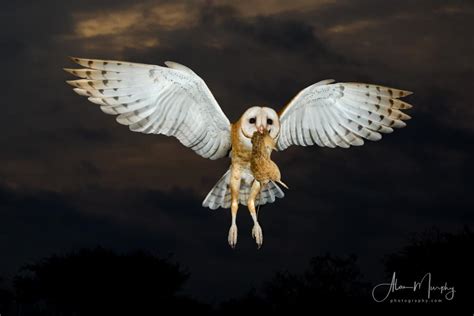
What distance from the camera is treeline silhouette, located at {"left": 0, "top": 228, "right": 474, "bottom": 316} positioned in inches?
1092

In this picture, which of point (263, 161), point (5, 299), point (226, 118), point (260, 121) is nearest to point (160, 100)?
point (226, 118)

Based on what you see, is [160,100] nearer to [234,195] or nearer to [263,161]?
[234,195]

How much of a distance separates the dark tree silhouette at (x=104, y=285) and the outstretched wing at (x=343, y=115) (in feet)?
63.5

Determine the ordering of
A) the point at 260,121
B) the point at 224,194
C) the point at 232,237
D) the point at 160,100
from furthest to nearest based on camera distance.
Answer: the point at 224,194 < the point at 160,100 < the point at 232,237 < the point at 260,121

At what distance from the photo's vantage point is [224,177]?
666 inches

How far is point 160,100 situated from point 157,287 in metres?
20.8

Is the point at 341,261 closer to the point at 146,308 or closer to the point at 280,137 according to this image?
the point at 146,308

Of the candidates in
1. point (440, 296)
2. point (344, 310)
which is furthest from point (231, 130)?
point (344, 310)

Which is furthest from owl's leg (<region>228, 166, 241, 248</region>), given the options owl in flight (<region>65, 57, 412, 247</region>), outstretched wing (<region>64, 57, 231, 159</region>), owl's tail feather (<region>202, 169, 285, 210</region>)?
owl's tail feather (<region>202, 169, 285, 210</region>)

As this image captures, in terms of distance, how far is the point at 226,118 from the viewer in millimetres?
16188

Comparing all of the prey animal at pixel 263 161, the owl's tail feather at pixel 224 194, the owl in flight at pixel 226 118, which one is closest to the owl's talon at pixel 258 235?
the owl in flight at pixel 226 118

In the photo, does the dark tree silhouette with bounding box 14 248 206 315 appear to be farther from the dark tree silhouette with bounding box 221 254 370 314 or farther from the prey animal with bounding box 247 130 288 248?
the prey animal with bounding box 247 130 288 248

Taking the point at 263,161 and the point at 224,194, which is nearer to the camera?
the point at 263,161

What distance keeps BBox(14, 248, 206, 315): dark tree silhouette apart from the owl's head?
20.7m
